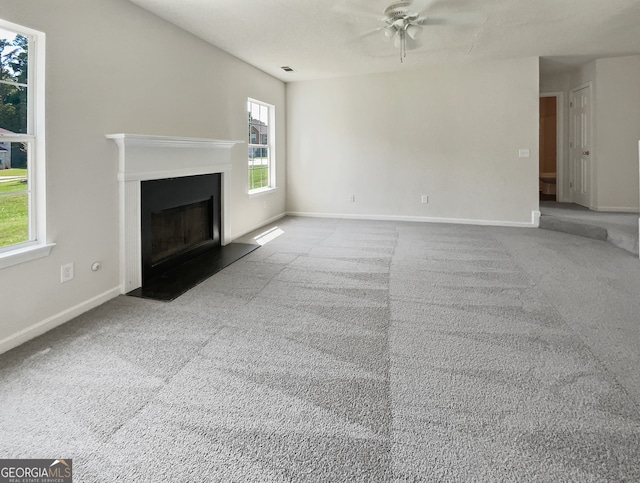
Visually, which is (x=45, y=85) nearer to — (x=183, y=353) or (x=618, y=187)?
(x=183, y=353)

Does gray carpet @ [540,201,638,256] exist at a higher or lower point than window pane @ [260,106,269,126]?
lower

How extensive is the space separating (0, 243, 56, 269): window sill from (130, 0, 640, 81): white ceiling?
2.35m

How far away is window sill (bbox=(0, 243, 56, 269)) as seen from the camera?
2.38 meters

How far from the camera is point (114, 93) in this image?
128 inches

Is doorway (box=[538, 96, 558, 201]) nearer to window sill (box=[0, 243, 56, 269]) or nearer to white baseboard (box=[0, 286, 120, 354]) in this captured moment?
white baseboard (box=[0, 286, 120, 354])

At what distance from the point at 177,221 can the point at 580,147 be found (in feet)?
21.8

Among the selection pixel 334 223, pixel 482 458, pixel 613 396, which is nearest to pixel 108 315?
pixel 482 458

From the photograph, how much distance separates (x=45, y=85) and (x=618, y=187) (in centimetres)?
740

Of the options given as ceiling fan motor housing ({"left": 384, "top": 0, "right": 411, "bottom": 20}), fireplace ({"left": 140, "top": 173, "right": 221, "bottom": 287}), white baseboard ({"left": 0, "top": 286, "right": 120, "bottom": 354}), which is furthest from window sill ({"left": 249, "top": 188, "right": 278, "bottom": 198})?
ceiling fan motor housing ({"left": 384, "top": 0, "right": 411, "bottom": 20})

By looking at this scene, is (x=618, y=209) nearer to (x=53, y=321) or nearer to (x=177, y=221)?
(x=177, y=221)

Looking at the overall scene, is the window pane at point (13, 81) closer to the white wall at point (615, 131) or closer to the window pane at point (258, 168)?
the window pane at point (258, 168)

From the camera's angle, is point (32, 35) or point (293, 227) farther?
point (293, 227)

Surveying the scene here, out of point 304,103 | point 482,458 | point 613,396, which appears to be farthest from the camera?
point 304,103

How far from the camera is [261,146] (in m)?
6.55
